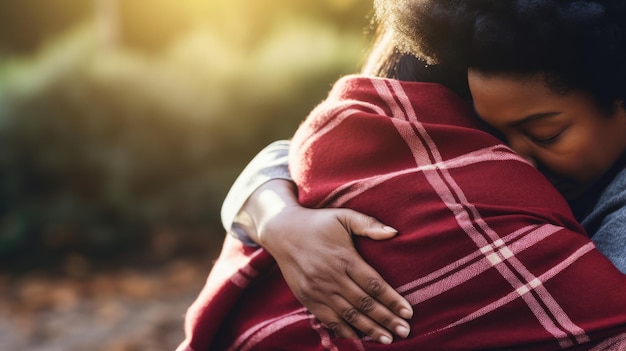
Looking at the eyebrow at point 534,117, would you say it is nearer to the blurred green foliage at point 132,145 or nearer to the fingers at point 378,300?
the fingers at point 378,300

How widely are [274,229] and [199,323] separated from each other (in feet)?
1.02

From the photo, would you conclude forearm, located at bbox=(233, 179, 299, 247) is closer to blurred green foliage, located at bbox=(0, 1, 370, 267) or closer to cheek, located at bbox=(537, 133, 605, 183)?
cheek, located at bbox=(537, 133, 605, 183)

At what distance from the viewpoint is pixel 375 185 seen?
163cm

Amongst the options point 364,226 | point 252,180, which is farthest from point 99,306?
point 364,226

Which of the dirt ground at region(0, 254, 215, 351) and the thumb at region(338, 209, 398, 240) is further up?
the dirt ground at region(0, 254, 215, 351)

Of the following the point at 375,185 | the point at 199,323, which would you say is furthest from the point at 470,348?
the point at 199,323

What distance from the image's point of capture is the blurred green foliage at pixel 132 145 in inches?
267

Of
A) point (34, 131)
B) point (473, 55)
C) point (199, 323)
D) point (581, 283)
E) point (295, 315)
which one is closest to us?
point (581, 283)

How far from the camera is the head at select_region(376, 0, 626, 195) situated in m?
1.46

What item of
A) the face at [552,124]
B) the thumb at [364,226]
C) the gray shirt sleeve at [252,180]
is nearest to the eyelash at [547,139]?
the face at [552,124]

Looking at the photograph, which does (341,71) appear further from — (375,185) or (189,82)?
(375,185)

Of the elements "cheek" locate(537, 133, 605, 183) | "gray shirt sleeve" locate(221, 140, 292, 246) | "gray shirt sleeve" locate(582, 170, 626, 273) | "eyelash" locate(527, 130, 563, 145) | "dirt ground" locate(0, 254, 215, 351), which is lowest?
"gray shirt sleeve" locate(582, 170, 626, 273)

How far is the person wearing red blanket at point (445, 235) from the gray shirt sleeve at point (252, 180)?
142mm

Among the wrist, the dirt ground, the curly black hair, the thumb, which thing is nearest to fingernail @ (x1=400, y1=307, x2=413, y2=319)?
the thumb
